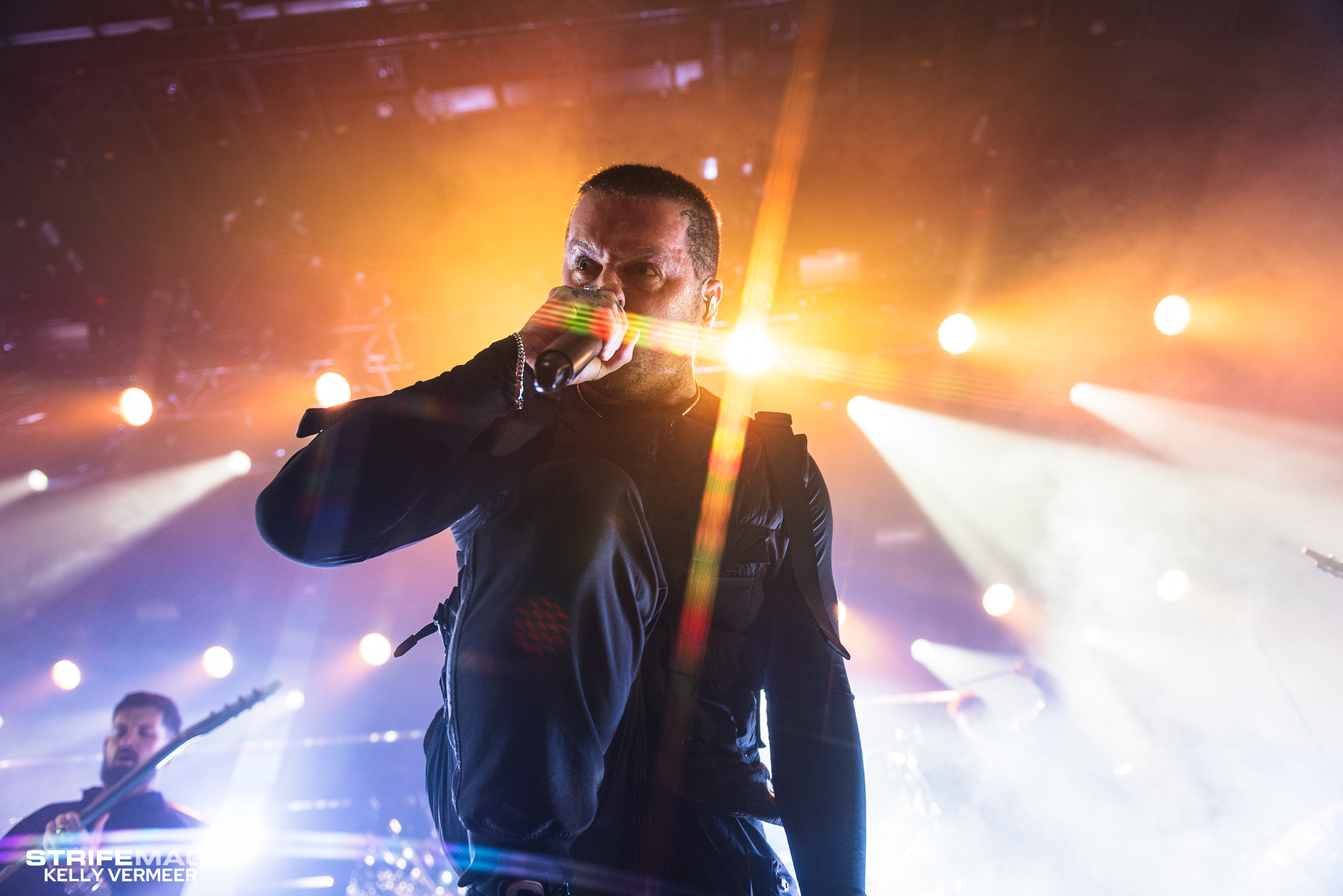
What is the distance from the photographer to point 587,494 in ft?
3.11

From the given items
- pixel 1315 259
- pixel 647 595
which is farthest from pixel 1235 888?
pixel 647 595

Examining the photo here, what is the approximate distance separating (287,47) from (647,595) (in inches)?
219

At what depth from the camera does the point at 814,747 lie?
4.21ft

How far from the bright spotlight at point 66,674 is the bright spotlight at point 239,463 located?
11.4 feet

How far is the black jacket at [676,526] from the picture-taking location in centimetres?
103

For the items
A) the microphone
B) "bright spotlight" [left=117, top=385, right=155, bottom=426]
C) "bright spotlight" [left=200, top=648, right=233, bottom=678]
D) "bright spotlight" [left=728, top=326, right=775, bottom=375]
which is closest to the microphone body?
the microphone

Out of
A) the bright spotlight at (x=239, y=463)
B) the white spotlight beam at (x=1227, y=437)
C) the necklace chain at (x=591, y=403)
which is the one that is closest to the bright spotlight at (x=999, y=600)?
the white spotlight beam at (x=1227, y=437)

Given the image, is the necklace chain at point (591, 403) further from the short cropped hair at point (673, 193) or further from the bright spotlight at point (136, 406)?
the bright spotlight at point (136, 406)

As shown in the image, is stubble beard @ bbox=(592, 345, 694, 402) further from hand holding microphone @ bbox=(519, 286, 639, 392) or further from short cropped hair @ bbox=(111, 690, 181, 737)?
short cropped hair @ bbox=(111, 690, 181, 737)

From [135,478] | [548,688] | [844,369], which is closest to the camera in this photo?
[548,688]

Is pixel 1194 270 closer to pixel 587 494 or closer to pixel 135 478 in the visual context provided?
pixel 587 494

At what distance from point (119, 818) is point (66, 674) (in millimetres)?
5937

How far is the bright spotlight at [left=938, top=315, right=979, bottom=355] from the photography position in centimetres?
624

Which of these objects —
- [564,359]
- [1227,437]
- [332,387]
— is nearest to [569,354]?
[564,359]
